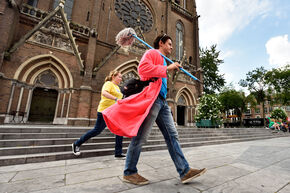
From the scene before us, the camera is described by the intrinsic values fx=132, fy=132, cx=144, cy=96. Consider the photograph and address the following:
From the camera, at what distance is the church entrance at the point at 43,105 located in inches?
374

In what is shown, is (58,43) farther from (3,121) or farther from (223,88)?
(223,88)

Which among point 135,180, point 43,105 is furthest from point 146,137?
point 43,105

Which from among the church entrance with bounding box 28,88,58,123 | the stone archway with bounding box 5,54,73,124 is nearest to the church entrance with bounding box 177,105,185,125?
the stone archway with bounding box 5,54,73,124

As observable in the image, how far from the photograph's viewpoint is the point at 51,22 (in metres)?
10.3

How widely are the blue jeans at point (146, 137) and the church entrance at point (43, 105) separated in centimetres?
1061

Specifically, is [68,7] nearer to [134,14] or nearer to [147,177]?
[134,14]

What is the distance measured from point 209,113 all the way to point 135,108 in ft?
39.2

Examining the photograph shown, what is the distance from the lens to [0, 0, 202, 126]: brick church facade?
8406 millimetres

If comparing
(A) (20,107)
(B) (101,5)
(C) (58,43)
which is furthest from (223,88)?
(A) (20,107)

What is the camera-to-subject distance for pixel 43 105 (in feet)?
32.5

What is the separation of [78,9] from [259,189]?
16.7m

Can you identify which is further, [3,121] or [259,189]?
[3,121]

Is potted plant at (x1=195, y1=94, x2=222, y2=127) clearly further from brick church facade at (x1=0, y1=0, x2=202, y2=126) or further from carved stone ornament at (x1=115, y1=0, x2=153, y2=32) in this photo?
carved stone ornament at (x1=115, y1=0, x2=153, y2=32)

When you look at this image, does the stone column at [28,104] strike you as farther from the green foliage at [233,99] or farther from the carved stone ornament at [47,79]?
the green foliage at [233,99]
